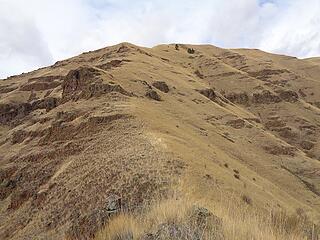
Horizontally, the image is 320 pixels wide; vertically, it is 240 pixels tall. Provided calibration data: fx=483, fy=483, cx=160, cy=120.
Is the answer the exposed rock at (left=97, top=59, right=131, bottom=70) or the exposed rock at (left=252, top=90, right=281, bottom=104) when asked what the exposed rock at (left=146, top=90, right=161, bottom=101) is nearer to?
the exposed rock at (left=97, top=59, right=131, bottom=70)

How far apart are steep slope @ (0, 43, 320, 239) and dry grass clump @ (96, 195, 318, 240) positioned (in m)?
6.06

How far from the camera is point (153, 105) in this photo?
7425cm

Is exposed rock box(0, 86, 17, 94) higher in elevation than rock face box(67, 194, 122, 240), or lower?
higher

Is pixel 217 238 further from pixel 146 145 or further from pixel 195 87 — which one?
pixel 195 87

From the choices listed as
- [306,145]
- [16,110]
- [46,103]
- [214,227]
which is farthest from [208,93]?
[214,227]

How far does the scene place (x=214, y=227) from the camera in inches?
278

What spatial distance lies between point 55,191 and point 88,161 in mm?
4614

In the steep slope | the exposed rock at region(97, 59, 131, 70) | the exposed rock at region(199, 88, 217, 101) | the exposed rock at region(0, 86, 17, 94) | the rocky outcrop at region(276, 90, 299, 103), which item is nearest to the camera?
the steep slope

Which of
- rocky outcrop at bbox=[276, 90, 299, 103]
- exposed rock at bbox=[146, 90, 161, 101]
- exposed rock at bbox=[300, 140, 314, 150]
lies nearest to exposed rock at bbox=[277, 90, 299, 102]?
rocky outcrop at bbox=[276, 90, 299, 103]

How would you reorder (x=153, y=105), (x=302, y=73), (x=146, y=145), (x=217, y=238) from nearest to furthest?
(x=217, y=238) → (x=146, y=145) → (x=153, y=105) → (x=302, y=73)

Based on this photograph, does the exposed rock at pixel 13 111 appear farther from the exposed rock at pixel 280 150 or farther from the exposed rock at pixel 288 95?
the exposed rock at pixel 288 95

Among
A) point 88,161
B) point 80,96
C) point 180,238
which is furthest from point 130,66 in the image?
point 180,238

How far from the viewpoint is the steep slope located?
4156 centimetres

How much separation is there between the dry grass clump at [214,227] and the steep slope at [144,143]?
6063 millimetres
